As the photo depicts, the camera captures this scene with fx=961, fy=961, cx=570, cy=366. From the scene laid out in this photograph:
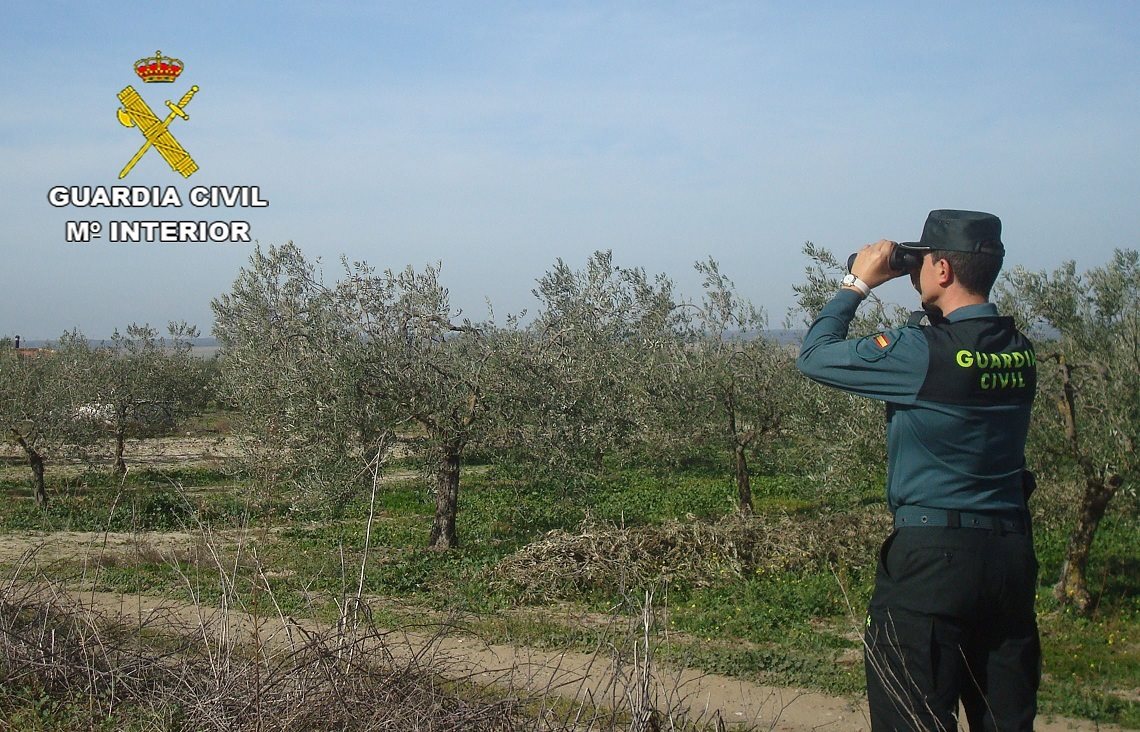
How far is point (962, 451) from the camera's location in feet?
8.76

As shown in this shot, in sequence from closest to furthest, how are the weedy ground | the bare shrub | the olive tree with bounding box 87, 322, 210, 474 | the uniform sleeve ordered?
the uniform sleeve < the weedy ground < the bare shrub < the olive tree with bounding box 87, 322, 210, 474

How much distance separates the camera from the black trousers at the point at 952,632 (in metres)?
2.61

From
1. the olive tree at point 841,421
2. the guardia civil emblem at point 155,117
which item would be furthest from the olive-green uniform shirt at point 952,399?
the guardia civil emblem at point 155,117

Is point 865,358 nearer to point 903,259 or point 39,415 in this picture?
point 903,259

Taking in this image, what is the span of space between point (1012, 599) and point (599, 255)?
434 inches

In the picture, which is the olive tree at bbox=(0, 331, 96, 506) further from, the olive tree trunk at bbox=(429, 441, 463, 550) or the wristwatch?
the wristwatch

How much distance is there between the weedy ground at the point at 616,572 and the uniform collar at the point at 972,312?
89.3 inches

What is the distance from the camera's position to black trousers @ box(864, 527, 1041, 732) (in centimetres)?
261

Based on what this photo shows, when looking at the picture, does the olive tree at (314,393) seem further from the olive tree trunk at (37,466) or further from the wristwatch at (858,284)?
the wristwatch at (858,284)

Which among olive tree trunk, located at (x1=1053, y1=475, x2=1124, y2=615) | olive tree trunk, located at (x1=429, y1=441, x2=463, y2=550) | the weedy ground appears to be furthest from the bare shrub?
olive tree trunk, located at (x1=1053, y1=475, x2=1124, y2=615)

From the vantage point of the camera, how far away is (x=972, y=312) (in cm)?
281

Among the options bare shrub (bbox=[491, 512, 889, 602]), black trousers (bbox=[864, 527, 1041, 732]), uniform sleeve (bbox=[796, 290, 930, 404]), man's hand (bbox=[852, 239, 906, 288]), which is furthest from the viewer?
bare shrub (bbox=[491, 512, 889, 602])

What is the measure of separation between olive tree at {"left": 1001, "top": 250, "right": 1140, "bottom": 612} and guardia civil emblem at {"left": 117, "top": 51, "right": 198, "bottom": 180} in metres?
11.0

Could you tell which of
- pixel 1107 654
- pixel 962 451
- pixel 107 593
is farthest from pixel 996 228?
pixel 107 593
